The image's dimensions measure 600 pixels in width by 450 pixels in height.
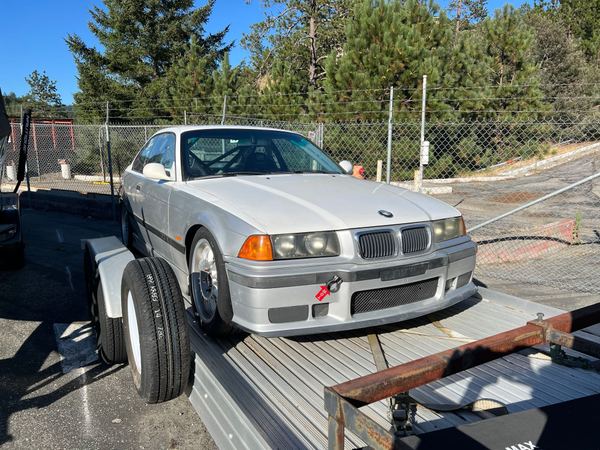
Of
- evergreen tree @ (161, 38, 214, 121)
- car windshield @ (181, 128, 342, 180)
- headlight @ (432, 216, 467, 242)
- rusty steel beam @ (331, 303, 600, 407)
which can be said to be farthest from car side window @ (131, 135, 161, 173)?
evergreen tree @ (161, 38, 214, 121)

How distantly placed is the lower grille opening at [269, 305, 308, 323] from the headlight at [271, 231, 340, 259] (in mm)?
281

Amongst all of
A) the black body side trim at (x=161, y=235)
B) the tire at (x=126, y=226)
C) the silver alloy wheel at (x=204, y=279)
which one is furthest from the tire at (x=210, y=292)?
the tire at (x=126, y=226)

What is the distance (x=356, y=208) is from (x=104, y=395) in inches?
85.4

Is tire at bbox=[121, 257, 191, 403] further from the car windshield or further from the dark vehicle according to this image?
the dark vehicle

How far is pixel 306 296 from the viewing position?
8.51 feet

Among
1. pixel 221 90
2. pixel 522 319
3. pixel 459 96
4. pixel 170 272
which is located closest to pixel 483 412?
pixel 522 319

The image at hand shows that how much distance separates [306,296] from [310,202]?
0.68 m

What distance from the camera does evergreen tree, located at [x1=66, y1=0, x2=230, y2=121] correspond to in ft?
86.5

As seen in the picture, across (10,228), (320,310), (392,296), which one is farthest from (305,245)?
(10,228)

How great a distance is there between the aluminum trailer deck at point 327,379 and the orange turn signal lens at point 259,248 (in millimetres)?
550

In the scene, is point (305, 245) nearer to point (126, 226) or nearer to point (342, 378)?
point (342, 378)

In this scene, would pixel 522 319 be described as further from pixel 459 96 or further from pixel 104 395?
pixel 459 96

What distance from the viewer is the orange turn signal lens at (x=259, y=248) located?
2637 mm

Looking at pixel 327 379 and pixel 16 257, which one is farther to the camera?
pixel 16 257
